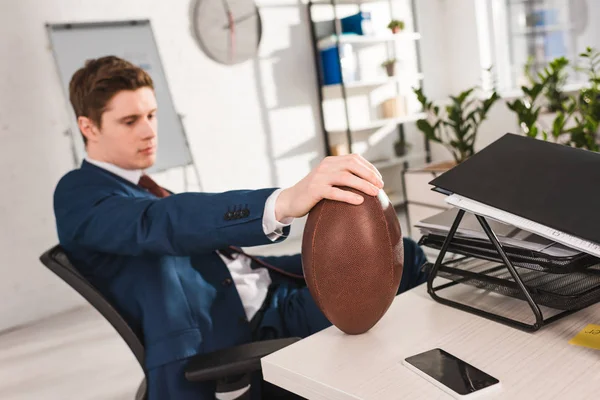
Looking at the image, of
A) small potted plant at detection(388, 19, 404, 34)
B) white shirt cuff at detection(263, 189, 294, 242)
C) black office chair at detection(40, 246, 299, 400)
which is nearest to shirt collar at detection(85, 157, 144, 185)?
black office chair at detection(40, 246, 299, 400)

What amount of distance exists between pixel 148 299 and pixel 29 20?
2.95 meters

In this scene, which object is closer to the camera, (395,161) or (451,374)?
(451,374)

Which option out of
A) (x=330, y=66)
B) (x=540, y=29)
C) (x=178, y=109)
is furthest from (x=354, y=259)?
(x=540, y=29)

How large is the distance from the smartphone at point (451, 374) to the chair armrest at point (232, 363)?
285 mm

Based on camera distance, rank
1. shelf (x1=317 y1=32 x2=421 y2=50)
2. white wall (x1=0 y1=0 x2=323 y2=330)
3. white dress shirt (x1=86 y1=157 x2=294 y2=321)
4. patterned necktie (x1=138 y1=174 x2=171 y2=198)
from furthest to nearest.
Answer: shelf (x1=317 y1=32 x2=421 y2=50)
white wall (x1=0 y1=0 x2=323 y2=330)
patterned necktie (x1=138 y1=174 x2=171 y2=198)
white dress shirt (x1=86 y1=157 x2=294 y2=321)

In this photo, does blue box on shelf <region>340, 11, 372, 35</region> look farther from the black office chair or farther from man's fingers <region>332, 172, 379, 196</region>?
man's fingers <region>332, 172, 379, 196</region>

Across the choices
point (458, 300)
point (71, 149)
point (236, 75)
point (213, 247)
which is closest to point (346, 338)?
point (458, 300)

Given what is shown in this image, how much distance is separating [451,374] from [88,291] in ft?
2.23

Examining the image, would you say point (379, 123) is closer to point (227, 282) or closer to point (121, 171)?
point (121, 171)

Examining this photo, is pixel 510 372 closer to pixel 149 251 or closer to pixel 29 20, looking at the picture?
pixel 149 251

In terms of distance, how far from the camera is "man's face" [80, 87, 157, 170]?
152cm

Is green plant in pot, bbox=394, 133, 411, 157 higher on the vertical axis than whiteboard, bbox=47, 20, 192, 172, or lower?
lower

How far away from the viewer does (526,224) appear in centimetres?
81

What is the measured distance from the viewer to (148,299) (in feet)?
3.98
